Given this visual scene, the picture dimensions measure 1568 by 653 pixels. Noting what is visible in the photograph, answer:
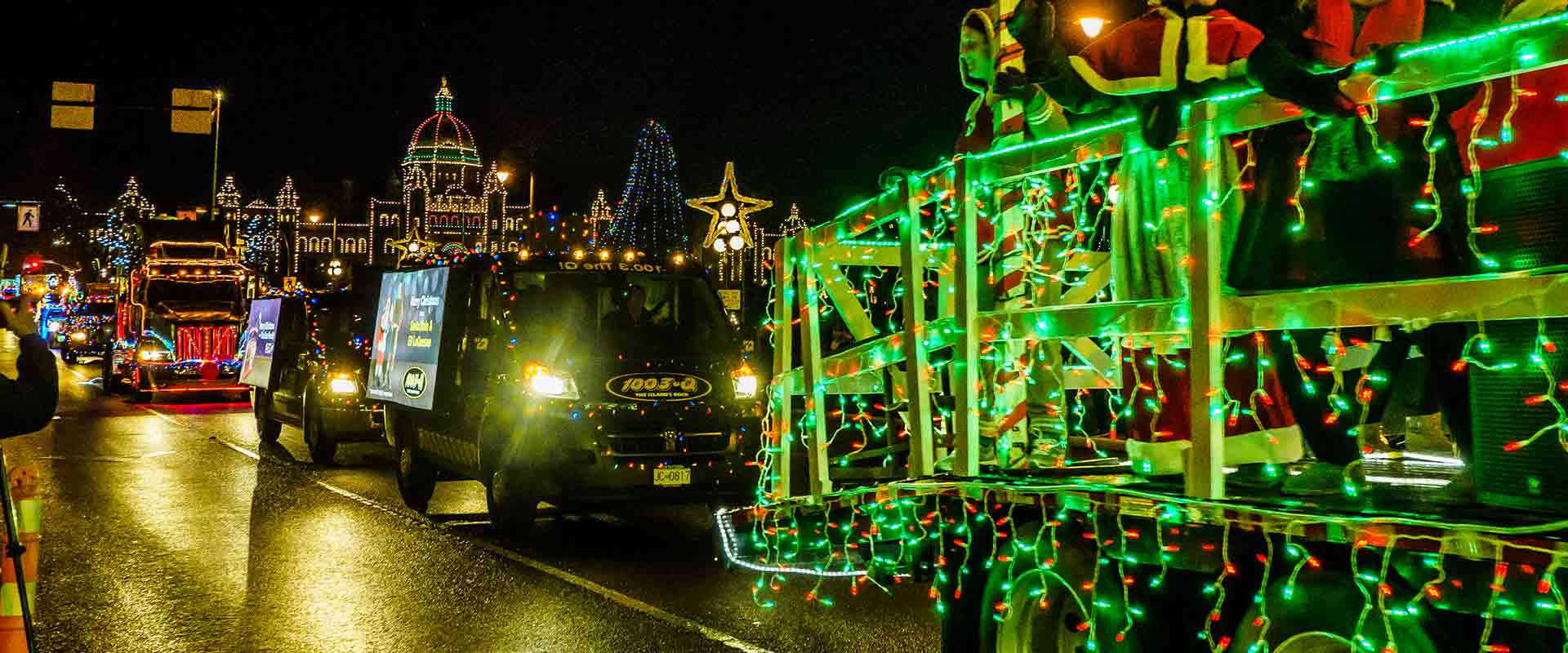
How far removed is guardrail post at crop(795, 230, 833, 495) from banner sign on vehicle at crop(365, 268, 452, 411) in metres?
5.63

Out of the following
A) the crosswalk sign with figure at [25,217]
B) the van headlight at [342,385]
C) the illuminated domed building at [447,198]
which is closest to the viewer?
the van headlight at [342,385]

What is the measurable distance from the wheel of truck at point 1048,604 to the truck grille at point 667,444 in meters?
5.36

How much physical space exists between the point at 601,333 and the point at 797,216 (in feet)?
71.5

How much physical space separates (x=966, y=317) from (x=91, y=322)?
51175 millimetres

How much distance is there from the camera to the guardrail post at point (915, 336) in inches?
204

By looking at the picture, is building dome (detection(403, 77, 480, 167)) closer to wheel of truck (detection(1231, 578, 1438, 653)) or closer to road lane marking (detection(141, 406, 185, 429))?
road lane marking (detection(141, 406, 185, 429))

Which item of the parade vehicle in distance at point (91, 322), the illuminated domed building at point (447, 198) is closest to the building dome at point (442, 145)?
the illuminated domed building at point (447, 198)

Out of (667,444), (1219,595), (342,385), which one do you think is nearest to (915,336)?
(1219,595)

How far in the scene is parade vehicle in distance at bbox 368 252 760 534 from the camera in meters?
10.0

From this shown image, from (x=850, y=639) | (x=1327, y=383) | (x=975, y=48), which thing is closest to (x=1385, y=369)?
(x=1327, y=383)

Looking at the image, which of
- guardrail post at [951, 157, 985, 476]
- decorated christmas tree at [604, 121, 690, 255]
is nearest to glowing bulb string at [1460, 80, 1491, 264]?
guardrail post at [951, 157, 985, 476]

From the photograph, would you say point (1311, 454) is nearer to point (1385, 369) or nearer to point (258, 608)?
point (1385, 369)

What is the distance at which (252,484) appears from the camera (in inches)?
554

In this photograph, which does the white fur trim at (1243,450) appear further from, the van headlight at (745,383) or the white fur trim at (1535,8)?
the van headlight at (745,383)
